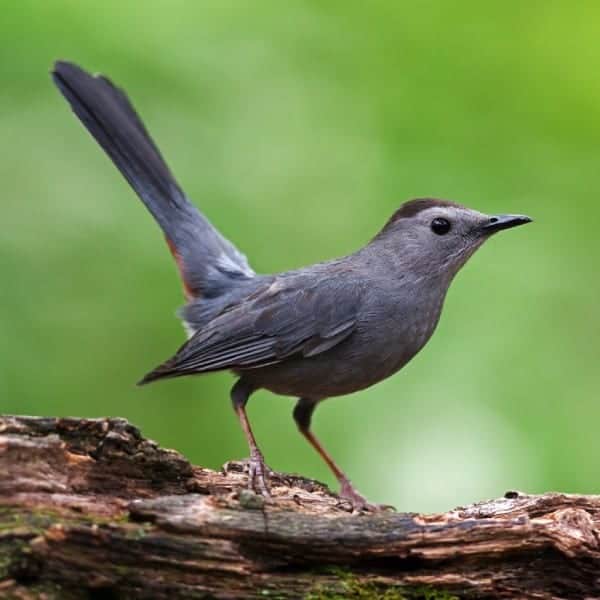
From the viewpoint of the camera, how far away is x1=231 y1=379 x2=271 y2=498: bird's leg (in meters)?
4.77

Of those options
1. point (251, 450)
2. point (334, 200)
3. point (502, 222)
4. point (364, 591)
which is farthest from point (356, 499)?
point (334, 200)

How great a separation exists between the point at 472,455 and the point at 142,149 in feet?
7.96

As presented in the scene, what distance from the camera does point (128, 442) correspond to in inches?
159

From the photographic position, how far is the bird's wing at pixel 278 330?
5.38 meters

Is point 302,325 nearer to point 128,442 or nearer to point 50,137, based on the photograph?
point 128,442

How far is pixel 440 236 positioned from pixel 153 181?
1650 mm

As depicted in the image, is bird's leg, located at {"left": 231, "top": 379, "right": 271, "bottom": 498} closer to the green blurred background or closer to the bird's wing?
the bird's wing

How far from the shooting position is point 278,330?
18.0 feet

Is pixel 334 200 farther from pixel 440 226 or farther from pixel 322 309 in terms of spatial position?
pixel 322 309

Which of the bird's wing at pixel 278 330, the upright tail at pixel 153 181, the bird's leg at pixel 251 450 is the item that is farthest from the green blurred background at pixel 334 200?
the bird's wing at pixel 278 330

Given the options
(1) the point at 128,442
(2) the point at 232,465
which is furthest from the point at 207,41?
(1) the point at 128,442

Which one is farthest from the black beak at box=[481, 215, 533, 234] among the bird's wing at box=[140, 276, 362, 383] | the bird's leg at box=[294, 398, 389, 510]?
the bird's leg at box=[294, 398, 389, 510]

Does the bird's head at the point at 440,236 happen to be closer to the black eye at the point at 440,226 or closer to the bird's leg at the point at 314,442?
the black eye at the point at 440,226

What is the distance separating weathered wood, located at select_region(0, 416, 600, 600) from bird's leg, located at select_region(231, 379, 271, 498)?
439 millimetres
